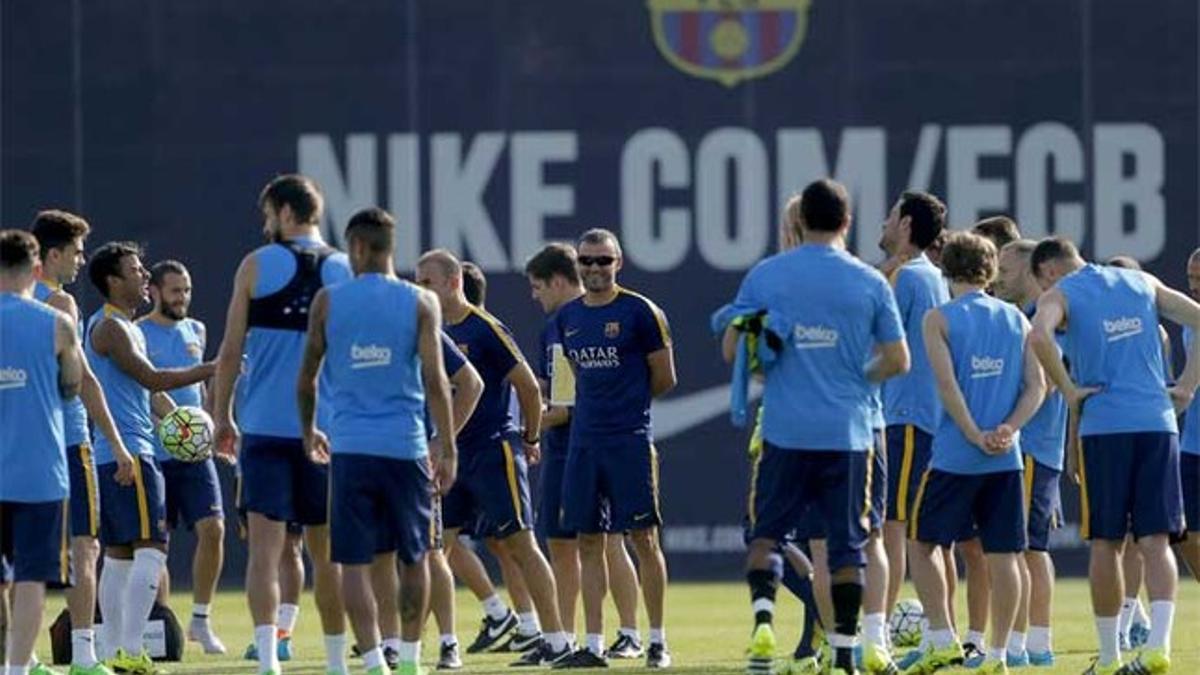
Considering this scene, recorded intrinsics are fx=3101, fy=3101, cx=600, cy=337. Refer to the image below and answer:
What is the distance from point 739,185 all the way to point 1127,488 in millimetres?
10958

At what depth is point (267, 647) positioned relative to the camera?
1340cm

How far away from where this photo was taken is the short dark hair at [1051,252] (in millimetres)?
14008

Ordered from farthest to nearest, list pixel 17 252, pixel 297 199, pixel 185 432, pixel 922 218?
pixel 185 432 < pixel 922 218 < pixel 297 199 < pixel 17 252

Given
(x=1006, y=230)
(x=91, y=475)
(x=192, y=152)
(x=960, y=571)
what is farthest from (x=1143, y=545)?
(x=192, y=152)

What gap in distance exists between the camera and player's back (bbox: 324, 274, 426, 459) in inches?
494

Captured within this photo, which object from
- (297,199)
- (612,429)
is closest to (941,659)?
(612,429)

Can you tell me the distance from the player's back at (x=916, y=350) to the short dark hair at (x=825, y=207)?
145 centimetres

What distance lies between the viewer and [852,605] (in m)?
12.7

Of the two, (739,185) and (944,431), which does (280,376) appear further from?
(739,185)

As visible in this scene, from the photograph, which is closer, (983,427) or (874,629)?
(874,629)

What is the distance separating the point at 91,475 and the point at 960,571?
1135 centimetres

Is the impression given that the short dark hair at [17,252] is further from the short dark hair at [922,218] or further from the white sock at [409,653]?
the short dark hair at [922,218]

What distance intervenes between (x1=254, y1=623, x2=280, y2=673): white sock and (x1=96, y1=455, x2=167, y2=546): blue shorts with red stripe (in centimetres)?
195

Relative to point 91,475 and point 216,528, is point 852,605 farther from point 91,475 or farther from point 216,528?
point 216,528
